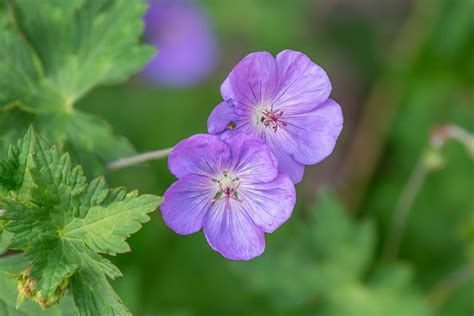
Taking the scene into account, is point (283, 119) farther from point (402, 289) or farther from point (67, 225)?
point (402, 289)

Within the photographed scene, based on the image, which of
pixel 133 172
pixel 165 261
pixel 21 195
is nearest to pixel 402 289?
pixel 165 261

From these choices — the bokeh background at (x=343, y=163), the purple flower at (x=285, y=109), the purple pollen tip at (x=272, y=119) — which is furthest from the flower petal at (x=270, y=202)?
the bokeh background at (x=343, y=163)

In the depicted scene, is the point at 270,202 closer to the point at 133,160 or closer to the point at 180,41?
the point at 133,160

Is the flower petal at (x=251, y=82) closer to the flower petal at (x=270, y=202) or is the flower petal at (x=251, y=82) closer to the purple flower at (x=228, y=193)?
the purple flower at (x=228, y=193)

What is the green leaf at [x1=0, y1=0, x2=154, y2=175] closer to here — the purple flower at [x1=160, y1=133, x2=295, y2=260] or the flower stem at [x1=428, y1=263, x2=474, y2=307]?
the purple flower at [x1=160, y1=133, x2=295, y2=260]

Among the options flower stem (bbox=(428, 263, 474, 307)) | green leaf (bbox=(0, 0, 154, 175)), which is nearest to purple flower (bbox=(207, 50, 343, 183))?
green leaf (bbox=(0, 0, 154, 175))

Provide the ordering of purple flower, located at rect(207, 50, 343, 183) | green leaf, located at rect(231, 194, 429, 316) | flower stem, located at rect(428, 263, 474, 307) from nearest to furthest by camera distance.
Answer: purple flower, located at rect(207, 50, 343, 183), green leaf, located at rect(231, 194, 429, 316), flower stem, located at rect(428, 263, 474, 307)

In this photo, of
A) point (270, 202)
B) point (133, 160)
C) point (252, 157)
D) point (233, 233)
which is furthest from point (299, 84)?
point (133, 160)
